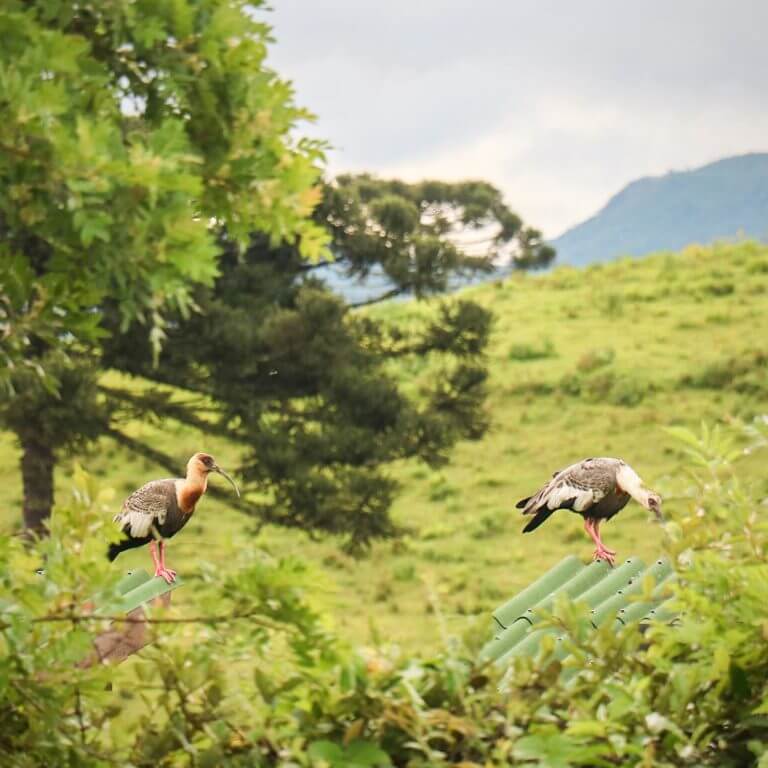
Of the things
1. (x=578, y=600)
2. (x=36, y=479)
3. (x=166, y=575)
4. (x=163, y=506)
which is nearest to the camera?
(x=578, y=600)

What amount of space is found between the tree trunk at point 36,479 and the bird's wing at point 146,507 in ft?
41.0

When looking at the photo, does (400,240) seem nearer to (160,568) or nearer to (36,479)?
(36,479)

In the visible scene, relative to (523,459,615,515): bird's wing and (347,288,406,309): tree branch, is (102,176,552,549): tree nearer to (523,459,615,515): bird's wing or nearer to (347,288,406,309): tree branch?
(347,288,406,309): tree branch

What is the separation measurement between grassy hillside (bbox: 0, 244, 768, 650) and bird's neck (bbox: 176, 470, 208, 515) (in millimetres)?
9034

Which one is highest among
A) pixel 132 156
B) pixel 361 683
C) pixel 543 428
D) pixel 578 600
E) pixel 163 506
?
pixel 132 156

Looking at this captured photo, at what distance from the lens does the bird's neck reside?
21.5 ft

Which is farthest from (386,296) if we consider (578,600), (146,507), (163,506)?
(578,600)

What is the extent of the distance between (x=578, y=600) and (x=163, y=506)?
93.6 inches

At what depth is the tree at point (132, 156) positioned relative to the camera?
3.70 metres

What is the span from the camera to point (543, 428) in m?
24.6

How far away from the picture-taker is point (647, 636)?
371 cm

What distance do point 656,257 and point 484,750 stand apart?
31672 millimetres

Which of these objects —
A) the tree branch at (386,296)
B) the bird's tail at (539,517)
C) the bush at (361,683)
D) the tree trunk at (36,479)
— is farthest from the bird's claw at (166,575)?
the tree branch at (386,296)

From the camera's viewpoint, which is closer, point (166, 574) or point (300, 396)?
point (166, 574)
